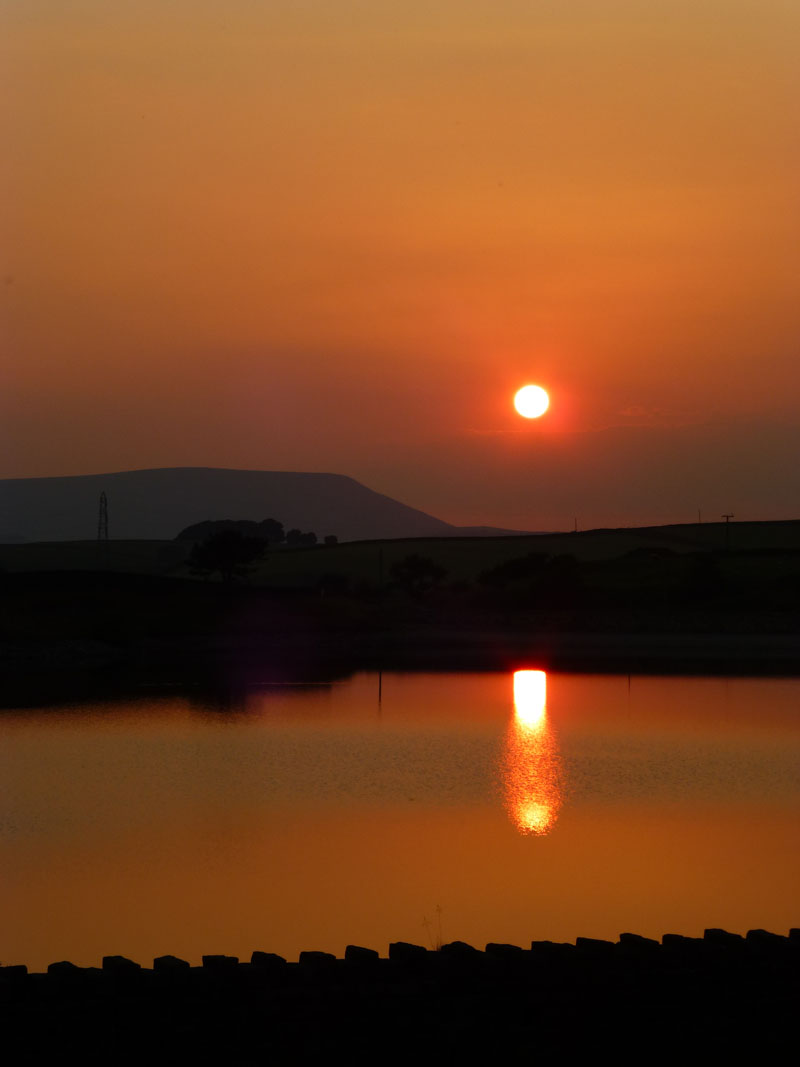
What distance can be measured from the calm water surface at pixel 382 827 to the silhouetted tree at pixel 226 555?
63.0 m

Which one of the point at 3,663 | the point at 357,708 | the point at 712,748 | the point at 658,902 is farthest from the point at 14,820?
the point at 3,663

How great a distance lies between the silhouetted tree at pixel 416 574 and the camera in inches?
4245

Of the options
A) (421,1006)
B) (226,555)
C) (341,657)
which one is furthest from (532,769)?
(226,555)

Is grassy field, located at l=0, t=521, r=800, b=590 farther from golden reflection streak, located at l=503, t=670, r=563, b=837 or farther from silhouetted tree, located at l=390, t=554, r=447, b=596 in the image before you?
golden reflection streak, located at l=503, t=670, r=563, b=837

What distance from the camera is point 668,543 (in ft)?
428

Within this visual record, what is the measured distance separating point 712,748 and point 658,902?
18.3 metres

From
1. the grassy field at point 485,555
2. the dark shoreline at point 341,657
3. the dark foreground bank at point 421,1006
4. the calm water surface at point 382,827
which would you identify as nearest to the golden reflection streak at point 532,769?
the calm water surface at point 382,827

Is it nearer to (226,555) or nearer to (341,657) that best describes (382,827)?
(341,657)

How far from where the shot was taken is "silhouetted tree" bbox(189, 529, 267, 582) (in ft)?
356

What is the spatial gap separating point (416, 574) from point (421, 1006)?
97407mm

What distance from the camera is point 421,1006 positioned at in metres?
11.3

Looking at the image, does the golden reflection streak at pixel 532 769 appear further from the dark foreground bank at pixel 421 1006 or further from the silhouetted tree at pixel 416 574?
the silhouetted tree at pixel 416 574

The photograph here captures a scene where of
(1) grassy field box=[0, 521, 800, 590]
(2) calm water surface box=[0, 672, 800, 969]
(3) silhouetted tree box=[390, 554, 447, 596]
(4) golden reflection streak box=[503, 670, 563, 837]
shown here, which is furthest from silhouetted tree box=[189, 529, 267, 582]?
(2) calm water surface box=[0, 672, 800, 969]

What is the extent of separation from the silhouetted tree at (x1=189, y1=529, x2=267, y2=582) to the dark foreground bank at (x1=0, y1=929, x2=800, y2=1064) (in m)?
96.5
